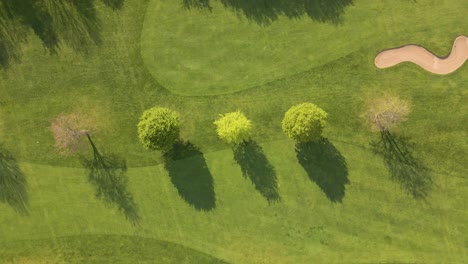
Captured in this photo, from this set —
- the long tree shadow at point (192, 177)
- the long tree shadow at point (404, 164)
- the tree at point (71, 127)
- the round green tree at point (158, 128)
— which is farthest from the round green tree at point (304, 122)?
the tree at point (71, 127)

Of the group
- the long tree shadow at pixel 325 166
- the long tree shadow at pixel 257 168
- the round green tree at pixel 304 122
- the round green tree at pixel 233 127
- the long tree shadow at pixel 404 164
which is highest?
the long tree shadow at pixel 404 164

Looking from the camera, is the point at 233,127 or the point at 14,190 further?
the point at 14,190

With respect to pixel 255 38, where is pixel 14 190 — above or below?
below

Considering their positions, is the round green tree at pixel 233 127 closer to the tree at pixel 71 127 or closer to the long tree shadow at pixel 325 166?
the long tree shadow at pixel 325 166

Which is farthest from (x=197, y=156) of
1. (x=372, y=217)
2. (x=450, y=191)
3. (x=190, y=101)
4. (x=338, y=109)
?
(x=450, y=191)

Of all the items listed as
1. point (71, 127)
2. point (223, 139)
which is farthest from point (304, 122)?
point (71, 127)

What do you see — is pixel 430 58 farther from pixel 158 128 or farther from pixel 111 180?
pixel 111 180

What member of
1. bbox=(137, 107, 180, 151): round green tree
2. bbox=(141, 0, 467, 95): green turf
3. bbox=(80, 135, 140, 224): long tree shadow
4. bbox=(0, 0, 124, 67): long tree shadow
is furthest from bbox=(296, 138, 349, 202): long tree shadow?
bbox=(0, 0, 124, 67): long tree shadow
